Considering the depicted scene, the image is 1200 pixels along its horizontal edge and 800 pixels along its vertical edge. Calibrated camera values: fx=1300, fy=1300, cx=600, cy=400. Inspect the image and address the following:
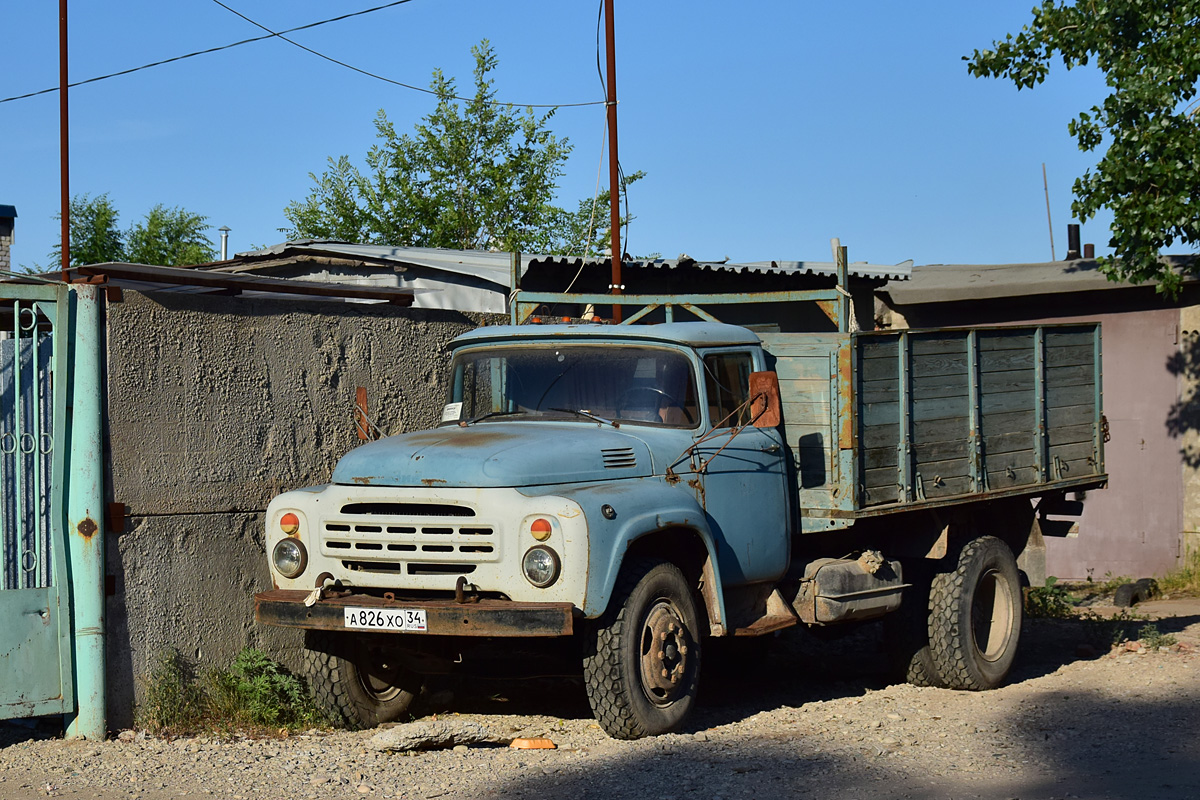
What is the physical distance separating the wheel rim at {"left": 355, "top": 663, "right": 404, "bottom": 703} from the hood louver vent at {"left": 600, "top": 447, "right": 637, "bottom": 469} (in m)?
1.72

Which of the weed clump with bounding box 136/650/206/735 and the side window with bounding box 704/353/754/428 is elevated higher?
the side window with bounding box 704/353/754/428

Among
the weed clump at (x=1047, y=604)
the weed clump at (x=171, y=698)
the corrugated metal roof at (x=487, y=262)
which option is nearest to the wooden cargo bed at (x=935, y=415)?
the weed clump at (x=1047, y=604)

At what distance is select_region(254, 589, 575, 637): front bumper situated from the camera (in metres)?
5.77

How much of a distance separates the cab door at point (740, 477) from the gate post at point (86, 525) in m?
3.05

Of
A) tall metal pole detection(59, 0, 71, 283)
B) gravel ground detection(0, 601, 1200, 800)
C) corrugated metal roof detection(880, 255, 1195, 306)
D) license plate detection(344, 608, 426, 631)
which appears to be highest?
tall metal pole detection(59, 0, 71, 283)

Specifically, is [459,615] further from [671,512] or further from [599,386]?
[599,386]

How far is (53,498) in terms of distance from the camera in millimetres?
6355

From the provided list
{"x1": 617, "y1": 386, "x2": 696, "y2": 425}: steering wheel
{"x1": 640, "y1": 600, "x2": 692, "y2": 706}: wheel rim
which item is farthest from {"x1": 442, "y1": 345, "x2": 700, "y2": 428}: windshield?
{"x1": 640, "y1": 600, "x2": 692, "y2": 706}: wheel rim

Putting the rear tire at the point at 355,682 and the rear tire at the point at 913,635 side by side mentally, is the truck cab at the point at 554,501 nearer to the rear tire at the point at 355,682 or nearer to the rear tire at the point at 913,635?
the rear tire at the point at 355,682

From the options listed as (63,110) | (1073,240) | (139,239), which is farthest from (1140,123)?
(139,239)

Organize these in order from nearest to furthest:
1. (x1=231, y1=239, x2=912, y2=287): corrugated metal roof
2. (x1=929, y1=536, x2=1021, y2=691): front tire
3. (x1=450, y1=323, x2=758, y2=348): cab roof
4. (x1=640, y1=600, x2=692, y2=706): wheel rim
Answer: (x1=640, y1=600, x2=692, y2=706): wheel rim, (x1=450, y1=323, x2=758, y2=348): cab roof, (x1=929, y1=536, x2=1021, y2=691): front tire, (x1=231, y1=239, x2=912, y2=287): corrugated metal roof

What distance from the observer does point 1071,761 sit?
6.04 m

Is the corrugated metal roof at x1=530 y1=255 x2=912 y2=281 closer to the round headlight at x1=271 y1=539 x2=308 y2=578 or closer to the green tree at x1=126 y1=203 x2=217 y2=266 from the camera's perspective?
the round headlight at x1=271 y1=539 x2=308 y2=578

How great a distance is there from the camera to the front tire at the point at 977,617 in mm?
8156
